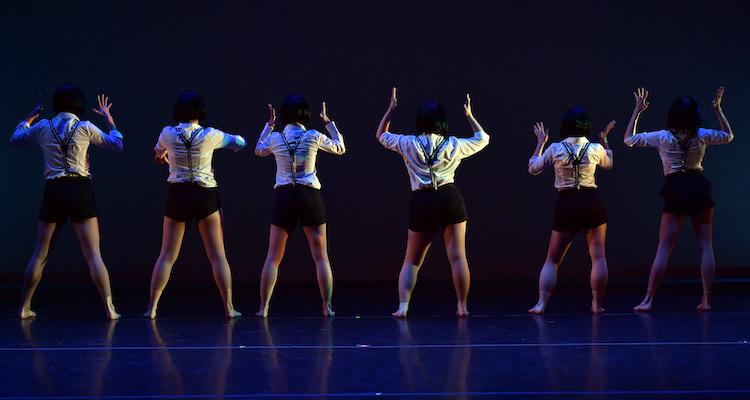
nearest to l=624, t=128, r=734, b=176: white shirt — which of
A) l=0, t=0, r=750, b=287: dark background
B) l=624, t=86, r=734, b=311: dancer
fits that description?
l=624, t=86, r=734, b=311: dancer

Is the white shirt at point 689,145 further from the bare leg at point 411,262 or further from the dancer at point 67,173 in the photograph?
the dancer at point 67,173

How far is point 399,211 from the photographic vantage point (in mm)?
6766

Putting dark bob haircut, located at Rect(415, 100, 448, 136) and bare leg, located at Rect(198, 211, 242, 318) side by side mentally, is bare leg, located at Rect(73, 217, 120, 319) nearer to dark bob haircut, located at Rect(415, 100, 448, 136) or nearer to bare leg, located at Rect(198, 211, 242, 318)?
bare leg, located at Rect(198, 211, 242, 318)

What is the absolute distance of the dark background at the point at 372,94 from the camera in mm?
6629

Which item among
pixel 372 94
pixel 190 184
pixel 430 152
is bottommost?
pixel 190 184

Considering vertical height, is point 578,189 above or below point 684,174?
below

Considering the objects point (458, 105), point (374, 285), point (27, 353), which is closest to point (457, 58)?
point (458, 105)

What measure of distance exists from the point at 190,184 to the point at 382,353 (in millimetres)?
1945

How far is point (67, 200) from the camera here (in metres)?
4.59

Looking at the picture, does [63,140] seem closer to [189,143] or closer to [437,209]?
[189,143]

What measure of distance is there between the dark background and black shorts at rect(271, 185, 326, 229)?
80.1 inches

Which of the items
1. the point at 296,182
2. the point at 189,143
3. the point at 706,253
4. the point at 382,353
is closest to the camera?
the point at 382,353

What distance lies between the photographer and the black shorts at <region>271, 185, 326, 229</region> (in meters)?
4.66

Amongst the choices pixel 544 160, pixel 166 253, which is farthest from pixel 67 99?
pixel 544 160
